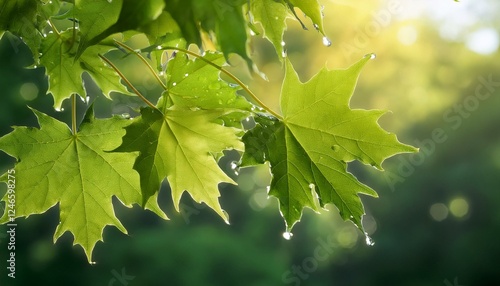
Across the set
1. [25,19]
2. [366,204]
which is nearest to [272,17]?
[25,19]

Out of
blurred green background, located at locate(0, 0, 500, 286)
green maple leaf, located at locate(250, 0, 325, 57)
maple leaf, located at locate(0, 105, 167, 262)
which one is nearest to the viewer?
green maple leaf, located at locate(250, 0, 325, 57)

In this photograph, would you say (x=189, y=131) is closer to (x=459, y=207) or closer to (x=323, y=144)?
(x=323, y=144)

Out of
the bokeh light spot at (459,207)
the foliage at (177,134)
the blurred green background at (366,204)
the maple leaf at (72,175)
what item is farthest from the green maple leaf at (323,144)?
the bokeh light spot at (459,207)

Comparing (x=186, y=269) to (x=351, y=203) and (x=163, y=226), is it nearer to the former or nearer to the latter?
(x=163, y=226)

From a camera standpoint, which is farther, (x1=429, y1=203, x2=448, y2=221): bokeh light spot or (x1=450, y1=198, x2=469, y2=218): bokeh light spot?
(x1=429, y1=203, x2=448, y2=221): bokeh light spot

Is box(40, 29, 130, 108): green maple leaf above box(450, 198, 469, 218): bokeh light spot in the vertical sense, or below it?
below

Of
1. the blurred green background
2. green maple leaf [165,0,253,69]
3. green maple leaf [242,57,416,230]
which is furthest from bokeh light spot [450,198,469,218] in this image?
green maple leaf [165,0,253,69]

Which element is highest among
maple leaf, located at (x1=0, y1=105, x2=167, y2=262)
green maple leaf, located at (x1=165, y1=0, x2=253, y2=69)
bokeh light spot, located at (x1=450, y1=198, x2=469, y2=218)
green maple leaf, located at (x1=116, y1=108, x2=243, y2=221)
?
bokeh light spot, located at (x1=450, y1=198, x2=469, y2=218)

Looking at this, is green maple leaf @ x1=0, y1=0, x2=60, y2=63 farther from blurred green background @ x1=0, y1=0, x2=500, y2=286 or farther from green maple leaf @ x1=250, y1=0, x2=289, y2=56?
blurred green background @ x1=0, y1=0, x2=500, y2=286
